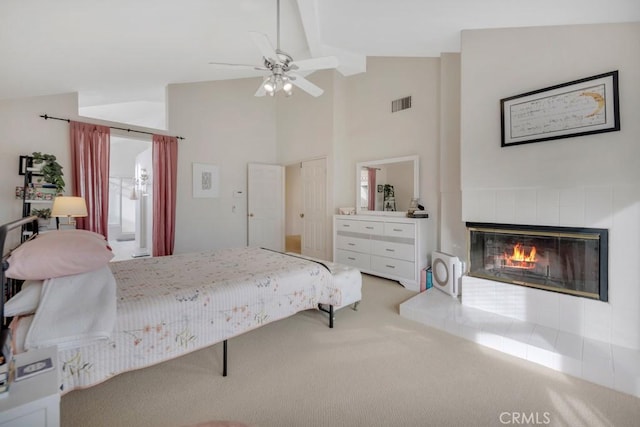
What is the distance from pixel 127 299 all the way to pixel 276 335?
122 centimetres

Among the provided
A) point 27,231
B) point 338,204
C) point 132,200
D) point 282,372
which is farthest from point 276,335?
point 132,200

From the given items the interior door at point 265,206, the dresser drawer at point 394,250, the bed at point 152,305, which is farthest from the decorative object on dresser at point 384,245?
the interior door at point 265,206

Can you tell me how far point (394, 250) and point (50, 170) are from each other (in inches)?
177

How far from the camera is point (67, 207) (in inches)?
128

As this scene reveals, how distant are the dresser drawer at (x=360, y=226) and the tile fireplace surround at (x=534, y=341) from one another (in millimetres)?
1265

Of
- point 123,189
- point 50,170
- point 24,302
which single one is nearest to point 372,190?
point 24,302

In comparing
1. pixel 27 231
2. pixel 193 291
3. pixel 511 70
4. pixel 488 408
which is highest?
pixel 511 70

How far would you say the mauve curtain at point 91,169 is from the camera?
12.3ft

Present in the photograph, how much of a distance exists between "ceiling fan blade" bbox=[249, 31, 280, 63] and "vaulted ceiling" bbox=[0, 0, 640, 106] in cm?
66

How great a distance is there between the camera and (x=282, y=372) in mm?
1904

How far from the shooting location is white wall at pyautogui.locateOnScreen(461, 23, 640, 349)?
2020mm

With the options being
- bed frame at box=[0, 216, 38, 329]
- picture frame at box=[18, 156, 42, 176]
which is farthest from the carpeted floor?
picture frame at box=[18, 156, 42, 176]

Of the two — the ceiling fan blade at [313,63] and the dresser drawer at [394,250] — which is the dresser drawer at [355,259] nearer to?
the dresser drawer at [394,250]

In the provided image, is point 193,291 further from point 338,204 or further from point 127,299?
point 338,204
